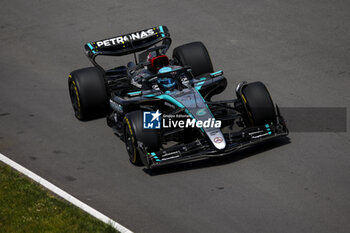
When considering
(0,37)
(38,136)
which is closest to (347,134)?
(38,136)

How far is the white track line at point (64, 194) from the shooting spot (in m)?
→ 10.2

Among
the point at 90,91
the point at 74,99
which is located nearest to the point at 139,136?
the point at 90,91

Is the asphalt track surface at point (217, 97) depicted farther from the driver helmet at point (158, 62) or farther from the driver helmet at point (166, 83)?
the driver helmet at point (158, 62)

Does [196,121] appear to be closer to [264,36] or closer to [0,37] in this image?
[264,36]

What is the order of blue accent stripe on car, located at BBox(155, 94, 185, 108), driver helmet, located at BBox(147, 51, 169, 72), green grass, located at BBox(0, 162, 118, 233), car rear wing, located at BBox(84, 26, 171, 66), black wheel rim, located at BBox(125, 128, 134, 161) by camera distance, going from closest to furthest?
green grass, located at BBox(0, 162, 118, 233) → black wheel rim, located at BBox(125, 128, 134, 161) → blue accent stripe on car, located at BBox(155, 94, 185, 108) → driver helmet, located at BBox(147, 51, 169, 72) → car rear wing, located at BBox(84, 26, 171, 66)

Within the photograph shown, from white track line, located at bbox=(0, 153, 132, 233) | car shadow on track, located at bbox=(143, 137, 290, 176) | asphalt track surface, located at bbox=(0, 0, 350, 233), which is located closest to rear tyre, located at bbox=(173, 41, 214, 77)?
asphalt track surface, located at bbox=(0, 0, 350, 233)

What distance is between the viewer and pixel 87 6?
2217cm

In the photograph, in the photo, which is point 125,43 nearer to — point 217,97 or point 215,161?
point 217,97

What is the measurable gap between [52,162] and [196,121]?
2969 millimetres

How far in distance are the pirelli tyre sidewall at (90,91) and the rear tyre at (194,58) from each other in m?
2.04

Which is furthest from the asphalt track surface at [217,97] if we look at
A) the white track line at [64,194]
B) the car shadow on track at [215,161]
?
the white track line at [64,194]

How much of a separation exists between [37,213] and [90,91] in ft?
13.5

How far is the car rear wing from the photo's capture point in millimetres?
14828

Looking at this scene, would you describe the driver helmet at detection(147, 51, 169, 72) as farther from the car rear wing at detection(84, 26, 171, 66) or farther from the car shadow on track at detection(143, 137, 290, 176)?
the car shadow on track at detection(143, 137, 290, 176)
